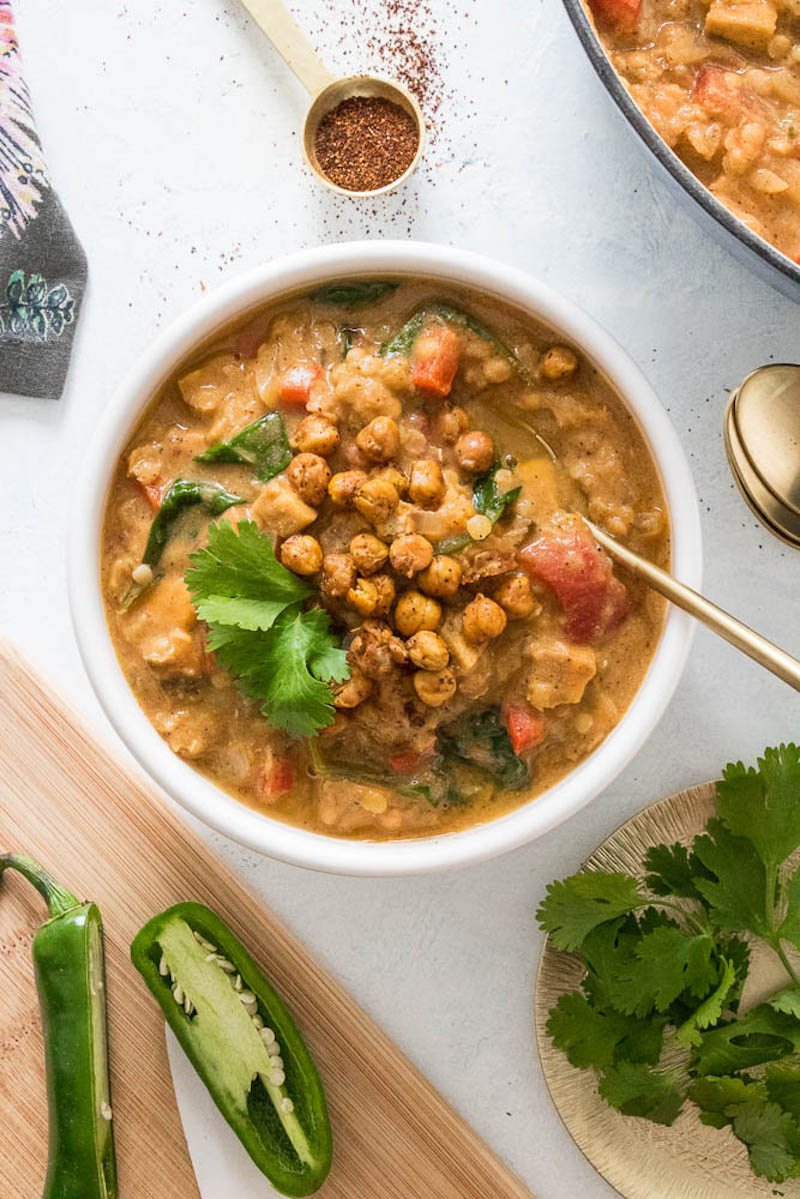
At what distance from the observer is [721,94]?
2.89 metres

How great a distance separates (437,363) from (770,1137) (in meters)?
1.93

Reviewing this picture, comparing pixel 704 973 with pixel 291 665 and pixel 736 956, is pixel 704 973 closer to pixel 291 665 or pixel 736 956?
pixel 736 956

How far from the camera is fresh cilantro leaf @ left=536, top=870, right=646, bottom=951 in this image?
2.99m

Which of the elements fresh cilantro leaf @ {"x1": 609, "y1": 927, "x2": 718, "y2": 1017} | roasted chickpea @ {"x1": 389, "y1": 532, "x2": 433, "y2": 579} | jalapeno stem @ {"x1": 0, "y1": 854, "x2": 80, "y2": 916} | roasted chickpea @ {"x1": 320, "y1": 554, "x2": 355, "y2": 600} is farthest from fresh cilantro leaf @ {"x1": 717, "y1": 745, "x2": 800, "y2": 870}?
jalapeno stem @ {"x1": 0, "y1": 854, "x2": 80, "y2": 916}

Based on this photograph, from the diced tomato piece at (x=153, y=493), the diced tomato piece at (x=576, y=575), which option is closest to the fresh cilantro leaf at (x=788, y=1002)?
the diced tomato piece at (x=576, y=575)

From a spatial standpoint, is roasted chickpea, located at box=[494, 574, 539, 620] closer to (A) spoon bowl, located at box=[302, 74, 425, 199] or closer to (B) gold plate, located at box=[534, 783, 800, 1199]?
(B) gold plate, located at box=[534, 783, 800, 1199]

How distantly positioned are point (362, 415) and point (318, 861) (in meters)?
0.96

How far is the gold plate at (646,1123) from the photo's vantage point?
10.3ft

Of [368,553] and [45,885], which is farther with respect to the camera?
[45,885]

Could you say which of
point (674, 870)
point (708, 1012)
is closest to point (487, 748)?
point (674, 870)

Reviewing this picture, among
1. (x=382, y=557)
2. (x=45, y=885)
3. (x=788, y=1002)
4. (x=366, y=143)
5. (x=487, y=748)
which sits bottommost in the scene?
(x=788, y=1002)

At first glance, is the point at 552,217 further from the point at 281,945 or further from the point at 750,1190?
the point at 750,1190

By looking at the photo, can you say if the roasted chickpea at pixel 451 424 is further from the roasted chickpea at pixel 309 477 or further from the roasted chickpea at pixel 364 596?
the roasted chickpea at pixel 364 596

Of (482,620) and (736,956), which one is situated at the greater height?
(482,620)
